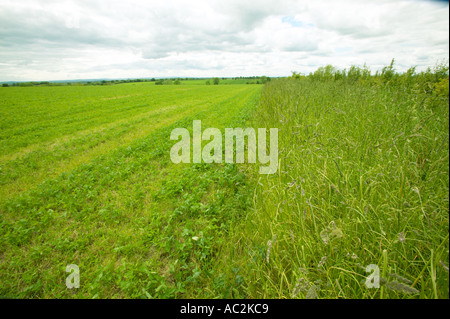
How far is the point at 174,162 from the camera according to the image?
229 inches

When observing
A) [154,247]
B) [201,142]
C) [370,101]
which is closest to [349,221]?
[154,247]

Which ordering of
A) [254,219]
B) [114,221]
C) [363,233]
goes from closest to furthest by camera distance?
1. [363,233]
2. [254,219]
3. [114,221]

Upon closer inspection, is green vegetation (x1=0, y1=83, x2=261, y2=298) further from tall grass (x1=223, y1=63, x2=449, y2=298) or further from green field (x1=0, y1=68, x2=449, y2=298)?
tall grass (x1=223, y1=63, x2=449, y2=298)

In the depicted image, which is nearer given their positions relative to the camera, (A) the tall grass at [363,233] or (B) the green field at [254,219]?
(A) the tall grass at [363,233]

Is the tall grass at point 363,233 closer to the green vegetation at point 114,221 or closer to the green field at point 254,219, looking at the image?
the green field at point 254,219

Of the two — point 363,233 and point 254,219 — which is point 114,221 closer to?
point 254,219

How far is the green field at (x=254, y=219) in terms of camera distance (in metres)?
1.68

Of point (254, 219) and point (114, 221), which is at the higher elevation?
point (254, 219)

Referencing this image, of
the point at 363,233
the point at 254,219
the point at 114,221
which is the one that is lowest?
the point at 114,221

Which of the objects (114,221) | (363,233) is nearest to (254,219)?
(363,233)

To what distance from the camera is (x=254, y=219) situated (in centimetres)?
291

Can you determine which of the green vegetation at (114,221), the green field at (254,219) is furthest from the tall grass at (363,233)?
the green vegetation at (114,221)

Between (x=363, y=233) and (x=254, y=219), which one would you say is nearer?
(x=363, y=233)
